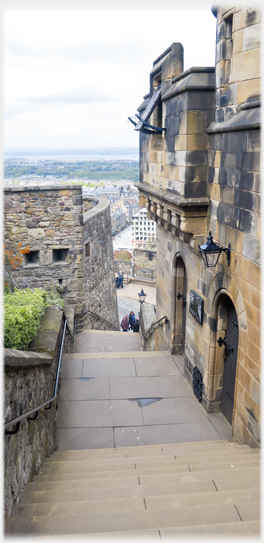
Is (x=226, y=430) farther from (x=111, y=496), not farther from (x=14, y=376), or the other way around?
(x=14, y=376)

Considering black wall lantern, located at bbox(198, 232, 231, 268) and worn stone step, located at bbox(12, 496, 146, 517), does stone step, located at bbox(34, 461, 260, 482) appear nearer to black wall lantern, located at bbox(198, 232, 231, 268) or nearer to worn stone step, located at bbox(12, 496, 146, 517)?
A: worn stone step, located at bbox(12, 496, 146, 517)

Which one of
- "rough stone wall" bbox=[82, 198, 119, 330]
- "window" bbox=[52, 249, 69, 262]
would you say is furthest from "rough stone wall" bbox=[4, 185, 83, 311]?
"rough stone wall" bbox=[82, 198, 119, 330]

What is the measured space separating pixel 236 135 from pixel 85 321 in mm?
7821

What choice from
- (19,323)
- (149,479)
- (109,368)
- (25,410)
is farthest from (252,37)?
(109,368)

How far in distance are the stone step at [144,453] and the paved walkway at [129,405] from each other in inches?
19.2

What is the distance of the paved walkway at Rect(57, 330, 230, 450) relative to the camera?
5656 millimetres

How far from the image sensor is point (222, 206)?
16.8ft

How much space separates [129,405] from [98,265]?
646 centimetres

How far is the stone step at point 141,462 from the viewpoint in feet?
13.9

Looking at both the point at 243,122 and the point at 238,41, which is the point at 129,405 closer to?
the point at 243,122

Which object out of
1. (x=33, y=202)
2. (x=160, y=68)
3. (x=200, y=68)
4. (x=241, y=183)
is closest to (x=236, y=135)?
(x=241, y=183)

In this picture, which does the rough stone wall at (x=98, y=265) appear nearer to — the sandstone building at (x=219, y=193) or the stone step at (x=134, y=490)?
the sandstone building at (x=219, y=193)

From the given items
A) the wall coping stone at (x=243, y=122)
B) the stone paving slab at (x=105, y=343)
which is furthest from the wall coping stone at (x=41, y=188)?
the wall coping stone at (x=243, y=122)

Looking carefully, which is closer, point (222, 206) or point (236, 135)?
point (236, 135)
